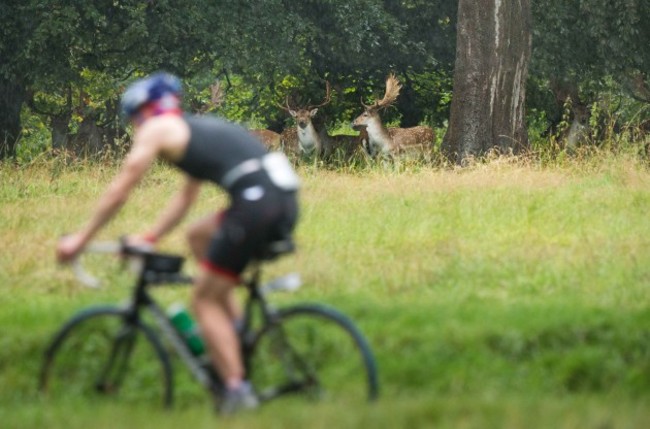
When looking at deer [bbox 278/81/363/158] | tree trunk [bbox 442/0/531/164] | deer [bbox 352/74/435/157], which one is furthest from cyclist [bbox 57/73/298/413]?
deer [bbox 278/81/363/158]

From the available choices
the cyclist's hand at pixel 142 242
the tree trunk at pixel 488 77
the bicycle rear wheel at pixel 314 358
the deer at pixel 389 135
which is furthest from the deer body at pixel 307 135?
the cyclist's hand at pixel 142 242

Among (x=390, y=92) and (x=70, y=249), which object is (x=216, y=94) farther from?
(x=70, y=249)

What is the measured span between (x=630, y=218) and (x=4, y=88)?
51.7 ft

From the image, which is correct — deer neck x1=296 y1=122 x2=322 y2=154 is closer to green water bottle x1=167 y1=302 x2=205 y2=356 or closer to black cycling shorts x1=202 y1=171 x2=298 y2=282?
green water bottle x1=167 y1=302 x2=205 y2=356

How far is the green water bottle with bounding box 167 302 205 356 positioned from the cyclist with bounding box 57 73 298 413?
14.3 inches

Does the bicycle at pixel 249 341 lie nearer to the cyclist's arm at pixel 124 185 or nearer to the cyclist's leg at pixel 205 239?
the cyclist's leg at pixel 205 239

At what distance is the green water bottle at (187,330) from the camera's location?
25.6ft

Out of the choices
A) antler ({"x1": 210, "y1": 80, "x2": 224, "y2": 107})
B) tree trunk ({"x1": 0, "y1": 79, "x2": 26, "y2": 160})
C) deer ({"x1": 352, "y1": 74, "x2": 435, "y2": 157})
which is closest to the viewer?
deer ({"x1": 352, "y1": 74, "x2": 435, "y2": 157})

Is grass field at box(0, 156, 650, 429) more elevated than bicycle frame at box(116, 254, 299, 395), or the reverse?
bicycle frame at box(116, 254, 299, 395)

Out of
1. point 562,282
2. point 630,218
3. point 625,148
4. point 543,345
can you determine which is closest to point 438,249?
point 562,282

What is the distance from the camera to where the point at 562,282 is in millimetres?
11758

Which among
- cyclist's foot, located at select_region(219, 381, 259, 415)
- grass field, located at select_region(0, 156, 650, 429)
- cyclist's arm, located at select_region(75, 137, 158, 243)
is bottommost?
grass field, located at select_region(0, 156, 650, 429)

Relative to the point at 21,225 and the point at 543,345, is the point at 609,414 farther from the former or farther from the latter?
the point at 21,225

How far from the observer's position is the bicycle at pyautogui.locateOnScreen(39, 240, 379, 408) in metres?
7.48
